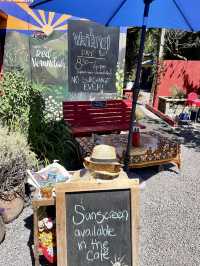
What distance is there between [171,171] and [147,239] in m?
2.14

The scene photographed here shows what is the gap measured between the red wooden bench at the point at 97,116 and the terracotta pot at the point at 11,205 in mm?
2360

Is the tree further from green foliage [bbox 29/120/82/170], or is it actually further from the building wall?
green foliage [bbox 29/120/82/170]

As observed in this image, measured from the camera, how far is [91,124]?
21.3 ft

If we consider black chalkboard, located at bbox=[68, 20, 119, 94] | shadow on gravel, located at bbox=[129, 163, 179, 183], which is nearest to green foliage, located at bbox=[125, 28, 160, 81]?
black chalkboard, located at bbox=[68, 20, 119, 94]

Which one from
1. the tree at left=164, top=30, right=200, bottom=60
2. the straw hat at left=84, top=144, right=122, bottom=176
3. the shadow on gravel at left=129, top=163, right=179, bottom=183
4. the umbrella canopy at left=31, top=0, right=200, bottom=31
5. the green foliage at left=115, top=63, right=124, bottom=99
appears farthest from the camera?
the tree at left=164, top=30, right=200, bottom=60

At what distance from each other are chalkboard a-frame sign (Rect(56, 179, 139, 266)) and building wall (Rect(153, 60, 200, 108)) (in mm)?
8772

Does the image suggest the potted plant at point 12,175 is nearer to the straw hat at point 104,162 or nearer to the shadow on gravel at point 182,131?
the straw hat at point 104,162

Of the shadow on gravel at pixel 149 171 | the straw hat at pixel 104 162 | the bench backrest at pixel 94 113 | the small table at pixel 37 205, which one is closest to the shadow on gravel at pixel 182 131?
the bench backrest at pixel 94 113

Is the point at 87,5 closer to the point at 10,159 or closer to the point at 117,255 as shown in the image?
the point at 10,159

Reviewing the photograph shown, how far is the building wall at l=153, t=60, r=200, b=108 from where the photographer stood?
11461 mm

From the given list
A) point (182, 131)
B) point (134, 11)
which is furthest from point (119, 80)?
point (134, 11)

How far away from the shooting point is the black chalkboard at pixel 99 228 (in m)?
2.74

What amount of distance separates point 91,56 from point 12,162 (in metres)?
4.68

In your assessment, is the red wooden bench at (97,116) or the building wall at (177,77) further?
the building wall at (177,77)
